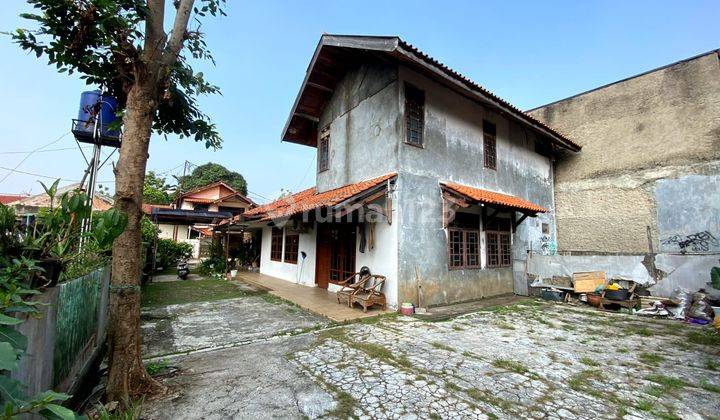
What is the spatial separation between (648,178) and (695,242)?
7.75 feet

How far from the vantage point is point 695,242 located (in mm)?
9469

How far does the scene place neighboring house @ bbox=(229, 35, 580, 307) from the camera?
300 inches

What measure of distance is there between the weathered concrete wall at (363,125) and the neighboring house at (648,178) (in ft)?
22.7

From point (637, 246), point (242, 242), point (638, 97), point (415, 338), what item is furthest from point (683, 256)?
point (242, 242)

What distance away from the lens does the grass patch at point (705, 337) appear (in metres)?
5.50

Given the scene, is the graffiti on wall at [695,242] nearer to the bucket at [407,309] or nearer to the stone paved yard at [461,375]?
the stone paved yard at [461,375]

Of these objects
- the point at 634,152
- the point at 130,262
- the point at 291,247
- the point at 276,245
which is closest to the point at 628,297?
the point at 634,152

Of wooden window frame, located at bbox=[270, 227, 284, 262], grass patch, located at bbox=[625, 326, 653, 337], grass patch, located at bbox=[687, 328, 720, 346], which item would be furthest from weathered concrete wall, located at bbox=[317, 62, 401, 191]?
grass patch, located at bbox=[687, 328, 720, 346]

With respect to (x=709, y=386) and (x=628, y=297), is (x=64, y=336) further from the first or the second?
(x=628, y=297)

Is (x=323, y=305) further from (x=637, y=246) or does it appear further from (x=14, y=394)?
(x=637, y=246)

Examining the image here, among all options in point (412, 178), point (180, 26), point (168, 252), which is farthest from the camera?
point (168, 252)

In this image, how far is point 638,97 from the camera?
35.9 ft

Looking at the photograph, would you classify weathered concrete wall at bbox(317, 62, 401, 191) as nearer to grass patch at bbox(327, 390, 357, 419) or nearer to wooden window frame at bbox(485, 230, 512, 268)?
wooden window frame at bbox(485, 230, 512, 268)

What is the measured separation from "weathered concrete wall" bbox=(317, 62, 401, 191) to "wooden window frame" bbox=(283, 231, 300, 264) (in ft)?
8.01
